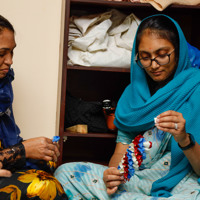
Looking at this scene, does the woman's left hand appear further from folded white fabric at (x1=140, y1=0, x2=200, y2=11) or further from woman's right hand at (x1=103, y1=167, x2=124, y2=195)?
folded white fabric at (x1=140, y1=0, x2=200, y2=11)

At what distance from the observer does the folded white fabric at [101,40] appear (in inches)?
88.1

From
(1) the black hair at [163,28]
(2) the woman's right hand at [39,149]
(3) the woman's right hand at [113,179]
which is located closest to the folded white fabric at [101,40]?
(1) the black hair at [163,28]

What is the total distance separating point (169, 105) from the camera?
1772 millimetres

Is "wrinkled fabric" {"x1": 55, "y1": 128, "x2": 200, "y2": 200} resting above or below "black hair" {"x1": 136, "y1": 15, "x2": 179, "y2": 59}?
below

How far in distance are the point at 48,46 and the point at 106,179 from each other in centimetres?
126

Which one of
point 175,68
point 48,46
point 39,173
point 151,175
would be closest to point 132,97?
point 175,68

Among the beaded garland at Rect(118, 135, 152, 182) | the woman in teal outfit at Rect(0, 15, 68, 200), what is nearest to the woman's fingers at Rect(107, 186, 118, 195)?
Result: the beaded garland at Rect(118, 135, 152, 182)

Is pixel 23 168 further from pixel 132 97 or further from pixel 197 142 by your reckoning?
pixel 197 142

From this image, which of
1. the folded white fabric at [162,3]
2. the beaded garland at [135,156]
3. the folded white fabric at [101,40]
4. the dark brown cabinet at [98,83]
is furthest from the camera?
the dark brown cabinet at [98,83]

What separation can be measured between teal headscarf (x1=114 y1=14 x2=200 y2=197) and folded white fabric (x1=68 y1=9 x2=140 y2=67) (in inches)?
10.7

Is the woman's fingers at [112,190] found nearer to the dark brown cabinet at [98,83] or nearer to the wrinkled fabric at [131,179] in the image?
the wrinkled fabric at [131,179]

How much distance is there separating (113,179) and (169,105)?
49 centimetres

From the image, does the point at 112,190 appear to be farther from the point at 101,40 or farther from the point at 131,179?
the point at 101,40

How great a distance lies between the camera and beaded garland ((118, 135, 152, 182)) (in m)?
1.47
